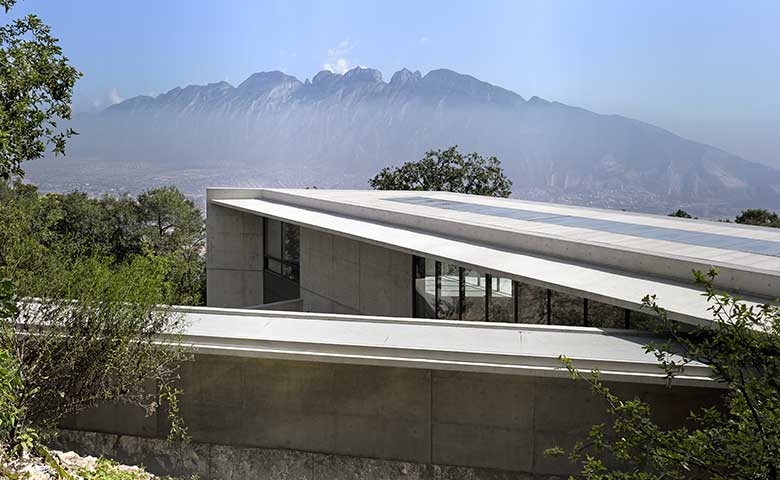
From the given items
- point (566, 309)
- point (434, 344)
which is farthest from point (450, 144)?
point (434, 344)

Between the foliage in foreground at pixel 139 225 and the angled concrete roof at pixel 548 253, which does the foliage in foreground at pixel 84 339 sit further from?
the foliage in foreground at pixel 139 225

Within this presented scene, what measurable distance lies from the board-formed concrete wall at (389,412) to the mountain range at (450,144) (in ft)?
350

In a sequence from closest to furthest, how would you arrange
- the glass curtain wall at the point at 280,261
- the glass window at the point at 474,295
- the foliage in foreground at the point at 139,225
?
the glass window at the point at 474,295 → the glass curtain wall at the point at 280,261 → the foliage in foreground at the point at 139,225

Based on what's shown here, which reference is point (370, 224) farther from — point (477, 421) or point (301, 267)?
point (477, 421)

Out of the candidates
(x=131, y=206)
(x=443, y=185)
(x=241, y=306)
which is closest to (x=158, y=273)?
(x=241, y=306)

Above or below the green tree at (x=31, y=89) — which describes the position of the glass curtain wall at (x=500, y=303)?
below

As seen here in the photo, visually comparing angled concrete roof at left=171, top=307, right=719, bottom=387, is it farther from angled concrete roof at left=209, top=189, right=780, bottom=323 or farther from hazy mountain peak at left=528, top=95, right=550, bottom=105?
hazy mountain peak at left=528, top=95, right=550, bottom=105

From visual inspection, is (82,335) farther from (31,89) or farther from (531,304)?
(531,304)

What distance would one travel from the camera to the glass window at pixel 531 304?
12195mm

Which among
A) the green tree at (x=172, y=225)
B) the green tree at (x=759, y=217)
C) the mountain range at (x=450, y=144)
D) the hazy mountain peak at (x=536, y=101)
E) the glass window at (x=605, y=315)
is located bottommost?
the green tree at (x=172, y=225)

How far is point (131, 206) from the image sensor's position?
5541cm

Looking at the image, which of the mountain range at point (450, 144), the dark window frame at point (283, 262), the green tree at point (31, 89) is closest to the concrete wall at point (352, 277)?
the dark window frame at point (283, 262)

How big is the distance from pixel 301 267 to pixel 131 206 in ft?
129

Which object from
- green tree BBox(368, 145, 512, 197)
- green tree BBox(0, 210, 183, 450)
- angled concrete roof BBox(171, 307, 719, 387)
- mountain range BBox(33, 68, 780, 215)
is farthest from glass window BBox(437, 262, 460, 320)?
mountain range BBox(33, 68, 780, 215)
